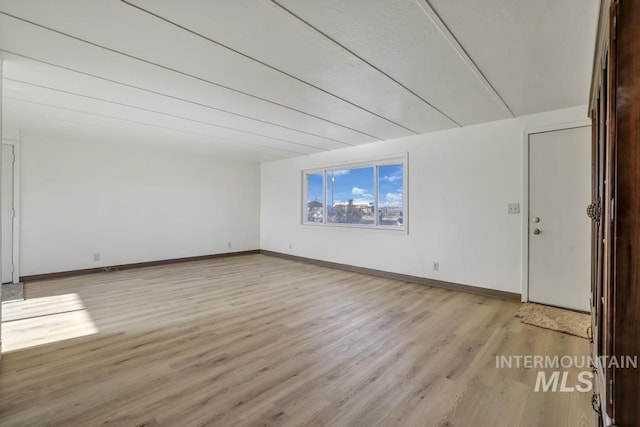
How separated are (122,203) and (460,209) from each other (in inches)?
228

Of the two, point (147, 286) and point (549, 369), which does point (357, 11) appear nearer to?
point (549, 369)

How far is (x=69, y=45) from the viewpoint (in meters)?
2.06

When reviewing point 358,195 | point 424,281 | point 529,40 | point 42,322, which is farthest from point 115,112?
point 424,281

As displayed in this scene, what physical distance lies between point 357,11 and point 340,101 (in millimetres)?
1401

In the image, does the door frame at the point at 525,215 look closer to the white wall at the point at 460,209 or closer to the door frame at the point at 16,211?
the white wall at the point at 460,209

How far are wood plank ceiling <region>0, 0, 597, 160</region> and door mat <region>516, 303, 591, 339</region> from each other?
2255mm

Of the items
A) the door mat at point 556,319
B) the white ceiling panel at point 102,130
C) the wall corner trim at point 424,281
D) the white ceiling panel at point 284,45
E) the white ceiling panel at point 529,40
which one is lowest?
the door mat at point 556,319

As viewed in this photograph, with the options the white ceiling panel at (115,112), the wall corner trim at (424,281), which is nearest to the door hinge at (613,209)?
the wall corner trim at (424,281)

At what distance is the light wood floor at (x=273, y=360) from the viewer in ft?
5.60

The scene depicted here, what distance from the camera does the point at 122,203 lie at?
218 inches

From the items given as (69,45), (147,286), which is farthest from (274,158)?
(69,45)

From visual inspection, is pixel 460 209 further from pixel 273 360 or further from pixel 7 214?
pixel 7 214

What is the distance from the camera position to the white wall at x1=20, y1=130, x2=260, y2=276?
15.6 ft

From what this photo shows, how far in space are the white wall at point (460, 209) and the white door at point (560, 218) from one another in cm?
15
